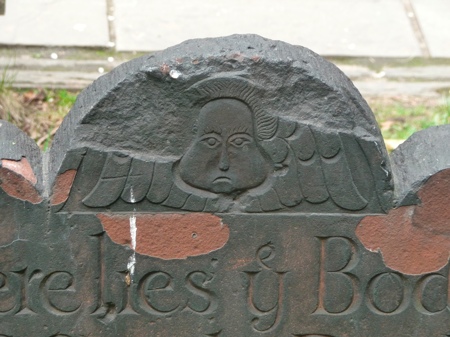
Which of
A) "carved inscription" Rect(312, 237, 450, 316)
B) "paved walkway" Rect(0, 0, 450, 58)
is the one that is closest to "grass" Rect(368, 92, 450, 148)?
"paved walkway" Rect(0, 0, 450, 58)

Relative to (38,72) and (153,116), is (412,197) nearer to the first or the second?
(153,116)

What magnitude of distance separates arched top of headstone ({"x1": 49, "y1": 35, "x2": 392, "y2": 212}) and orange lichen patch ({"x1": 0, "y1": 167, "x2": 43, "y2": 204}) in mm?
64

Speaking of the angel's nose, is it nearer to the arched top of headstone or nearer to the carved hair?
the arched top of headstone

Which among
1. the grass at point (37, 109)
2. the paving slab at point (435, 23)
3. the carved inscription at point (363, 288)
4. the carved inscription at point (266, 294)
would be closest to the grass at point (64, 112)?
the grass at point (37, 109)

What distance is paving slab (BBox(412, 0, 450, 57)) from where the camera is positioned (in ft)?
17.7

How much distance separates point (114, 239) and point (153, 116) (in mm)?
391

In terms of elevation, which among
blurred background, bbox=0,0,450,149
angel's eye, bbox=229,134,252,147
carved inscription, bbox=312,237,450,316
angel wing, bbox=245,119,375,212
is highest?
blurred background, bbox=0,0,450,149

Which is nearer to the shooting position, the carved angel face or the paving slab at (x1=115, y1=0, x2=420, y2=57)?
the carved angel face

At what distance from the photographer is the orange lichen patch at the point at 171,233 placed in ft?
9.66

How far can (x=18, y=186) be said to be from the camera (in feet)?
9.46

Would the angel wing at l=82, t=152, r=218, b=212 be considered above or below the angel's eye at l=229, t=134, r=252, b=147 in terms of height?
below

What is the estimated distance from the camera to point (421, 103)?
5062 mm

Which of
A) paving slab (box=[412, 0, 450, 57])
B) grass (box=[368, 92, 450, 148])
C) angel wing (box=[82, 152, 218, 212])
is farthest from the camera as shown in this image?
paving slab (box=[412, 0, 450, 57])

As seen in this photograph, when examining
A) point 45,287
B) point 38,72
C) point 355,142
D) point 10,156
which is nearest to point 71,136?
point 10,156
